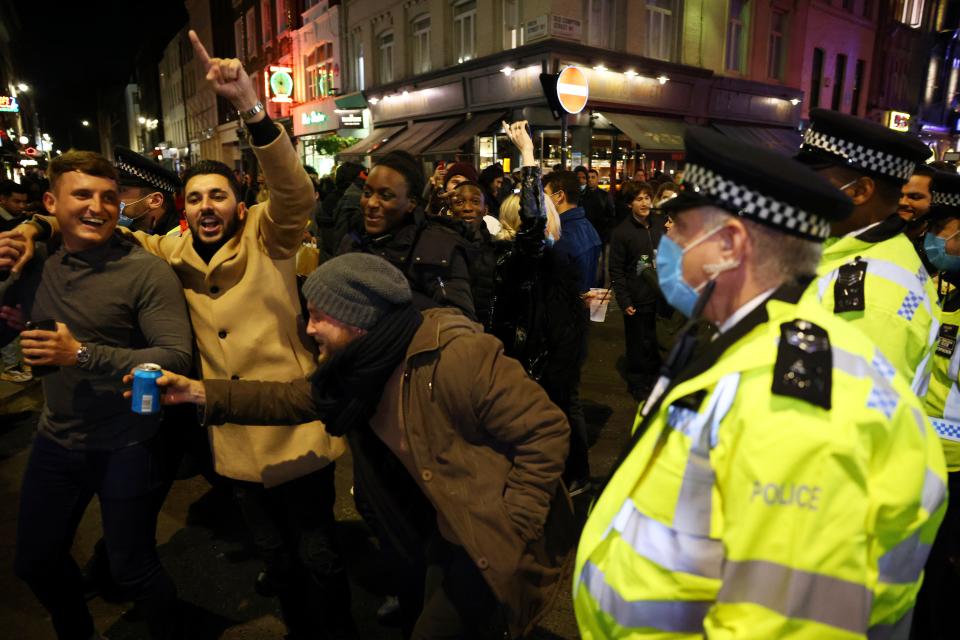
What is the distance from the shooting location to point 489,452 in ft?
6.97

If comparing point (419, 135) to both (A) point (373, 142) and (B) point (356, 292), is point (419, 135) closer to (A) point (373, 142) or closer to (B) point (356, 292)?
(A) point (373, 142)

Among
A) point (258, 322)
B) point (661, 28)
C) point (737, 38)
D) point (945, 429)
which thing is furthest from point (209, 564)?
point (737, 38)

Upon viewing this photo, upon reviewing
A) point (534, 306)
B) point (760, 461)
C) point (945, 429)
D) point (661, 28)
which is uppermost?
point (661, 28)

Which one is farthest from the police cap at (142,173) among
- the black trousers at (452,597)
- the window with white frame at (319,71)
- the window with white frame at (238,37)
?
the window with white frame at (238,37)

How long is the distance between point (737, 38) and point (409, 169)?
20345 mm

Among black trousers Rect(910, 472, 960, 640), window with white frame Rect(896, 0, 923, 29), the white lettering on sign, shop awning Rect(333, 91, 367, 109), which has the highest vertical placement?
window with white frame Rect(896, 0, 923, 29)

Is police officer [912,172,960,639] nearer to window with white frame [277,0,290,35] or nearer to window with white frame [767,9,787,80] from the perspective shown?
window with white frame [767,9,787,80]

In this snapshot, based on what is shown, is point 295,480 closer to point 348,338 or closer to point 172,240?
point 348,338

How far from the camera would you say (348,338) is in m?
2.17

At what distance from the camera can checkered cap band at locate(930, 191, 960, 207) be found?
3.40 m

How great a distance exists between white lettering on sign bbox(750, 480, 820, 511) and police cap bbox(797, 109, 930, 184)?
1.64 m

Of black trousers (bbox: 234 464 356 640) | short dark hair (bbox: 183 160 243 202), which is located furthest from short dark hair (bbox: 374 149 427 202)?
black trousers (bbox: 234 464 356 640)

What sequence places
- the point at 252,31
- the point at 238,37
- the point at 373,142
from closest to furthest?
1. the point at 373,142
2. the point at 252,31
3. the point at 238,37

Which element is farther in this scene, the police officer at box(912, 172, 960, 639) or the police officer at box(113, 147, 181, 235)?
the police officer at box(113, 147, 181, 235)
